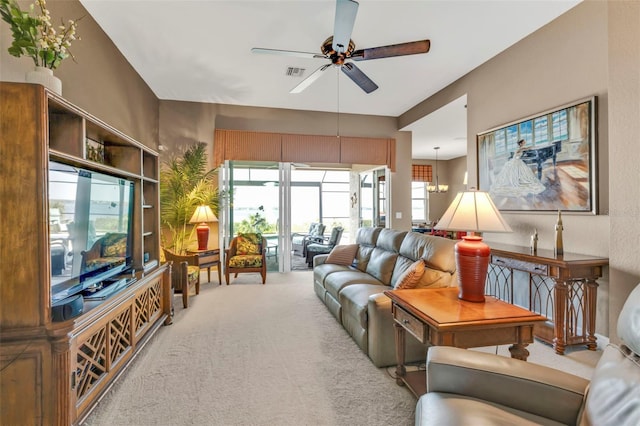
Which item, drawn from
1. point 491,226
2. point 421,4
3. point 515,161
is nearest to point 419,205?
point 515,161

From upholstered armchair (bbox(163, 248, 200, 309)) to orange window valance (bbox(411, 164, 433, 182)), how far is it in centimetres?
725

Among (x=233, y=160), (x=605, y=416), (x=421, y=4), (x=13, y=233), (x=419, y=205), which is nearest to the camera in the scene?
(x=605, y=416)

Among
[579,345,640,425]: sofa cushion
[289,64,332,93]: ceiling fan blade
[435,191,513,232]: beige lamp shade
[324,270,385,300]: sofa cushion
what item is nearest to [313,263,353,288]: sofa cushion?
[324,270,385,300]: sofa cushion

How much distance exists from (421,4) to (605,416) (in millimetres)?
3062

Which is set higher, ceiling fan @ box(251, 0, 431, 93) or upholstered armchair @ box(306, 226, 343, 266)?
ceiling fan @ box(251, 0, 431, 93)

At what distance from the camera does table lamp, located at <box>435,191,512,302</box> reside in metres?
1.76

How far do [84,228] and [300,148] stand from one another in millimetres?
4034

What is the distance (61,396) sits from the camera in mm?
1464

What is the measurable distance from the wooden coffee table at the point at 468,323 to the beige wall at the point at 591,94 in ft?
3.16

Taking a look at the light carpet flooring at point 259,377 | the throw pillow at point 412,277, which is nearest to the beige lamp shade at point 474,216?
the throw pillow at point 412,277

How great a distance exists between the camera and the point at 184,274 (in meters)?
3.66

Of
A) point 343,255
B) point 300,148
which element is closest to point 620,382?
point 343,255

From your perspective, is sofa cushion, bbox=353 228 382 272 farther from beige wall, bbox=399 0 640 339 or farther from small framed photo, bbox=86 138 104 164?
small framed photo, bbox=86 138 104 164

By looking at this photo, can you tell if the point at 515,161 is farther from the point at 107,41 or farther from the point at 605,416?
the point at 107,41
